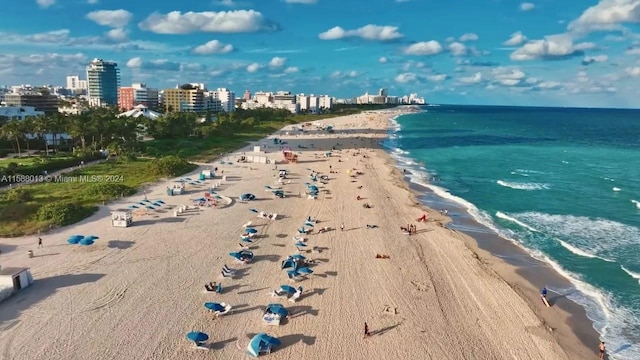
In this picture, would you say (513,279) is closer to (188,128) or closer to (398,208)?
(398,208)

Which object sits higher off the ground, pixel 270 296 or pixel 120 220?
pixel 120 220

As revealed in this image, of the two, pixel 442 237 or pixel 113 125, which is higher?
pixel 113 125

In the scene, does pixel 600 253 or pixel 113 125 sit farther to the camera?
pixel 113 125

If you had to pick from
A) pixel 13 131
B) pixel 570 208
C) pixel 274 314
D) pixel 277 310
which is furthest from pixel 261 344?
pixel 13 131

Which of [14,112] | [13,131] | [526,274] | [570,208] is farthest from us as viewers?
[14,112]

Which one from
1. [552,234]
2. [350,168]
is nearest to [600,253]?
[552,234]

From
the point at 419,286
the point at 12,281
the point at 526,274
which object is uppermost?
the point at 12,281

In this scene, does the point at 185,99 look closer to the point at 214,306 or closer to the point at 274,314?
the point at 214,306
